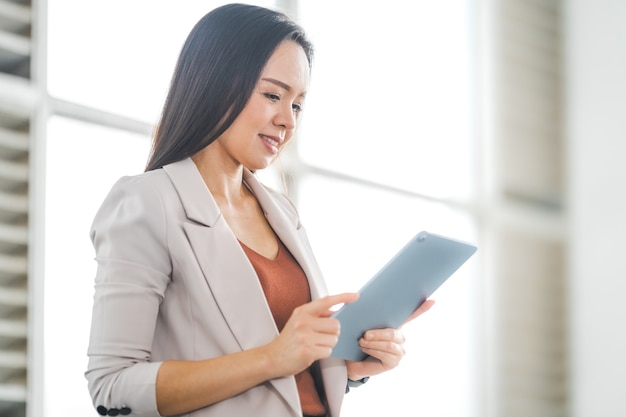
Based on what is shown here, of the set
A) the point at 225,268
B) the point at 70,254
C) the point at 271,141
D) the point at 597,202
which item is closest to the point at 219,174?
the point at 271,141

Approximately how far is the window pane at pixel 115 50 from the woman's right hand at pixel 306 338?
114 centimetres

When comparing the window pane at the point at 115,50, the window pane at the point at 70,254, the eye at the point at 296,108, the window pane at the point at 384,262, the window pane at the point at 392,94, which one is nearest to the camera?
the eye at the point at 296,108

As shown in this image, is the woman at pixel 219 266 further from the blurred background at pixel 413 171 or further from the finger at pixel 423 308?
the blurred background at pixel 413 171

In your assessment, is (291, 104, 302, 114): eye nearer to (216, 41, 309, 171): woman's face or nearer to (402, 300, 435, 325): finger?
(216, 41, 309, 171): woman's face

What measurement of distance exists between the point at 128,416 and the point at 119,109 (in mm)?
1240

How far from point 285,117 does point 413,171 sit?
6.93 ft

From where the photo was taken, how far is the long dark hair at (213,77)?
1.58 meters

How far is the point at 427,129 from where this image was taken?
12.6 ft

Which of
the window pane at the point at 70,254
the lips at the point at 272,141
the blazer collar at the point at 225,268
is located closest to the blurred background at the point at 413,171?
the window pane at the point at 70,254

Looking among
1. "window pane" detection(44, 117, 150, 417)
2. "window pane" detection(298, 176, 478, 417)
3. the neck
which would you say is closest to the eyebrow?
the neck

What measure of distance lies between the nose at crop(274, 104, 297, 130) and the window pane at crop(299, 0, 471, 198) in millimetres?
1512

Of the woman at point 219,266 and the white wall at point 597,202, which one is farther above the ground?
the white wall at point 597,202

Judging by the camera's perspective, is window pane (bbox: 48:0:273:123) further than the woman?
Yes

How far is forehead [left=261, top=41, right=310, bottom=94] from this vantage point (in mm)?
1621
